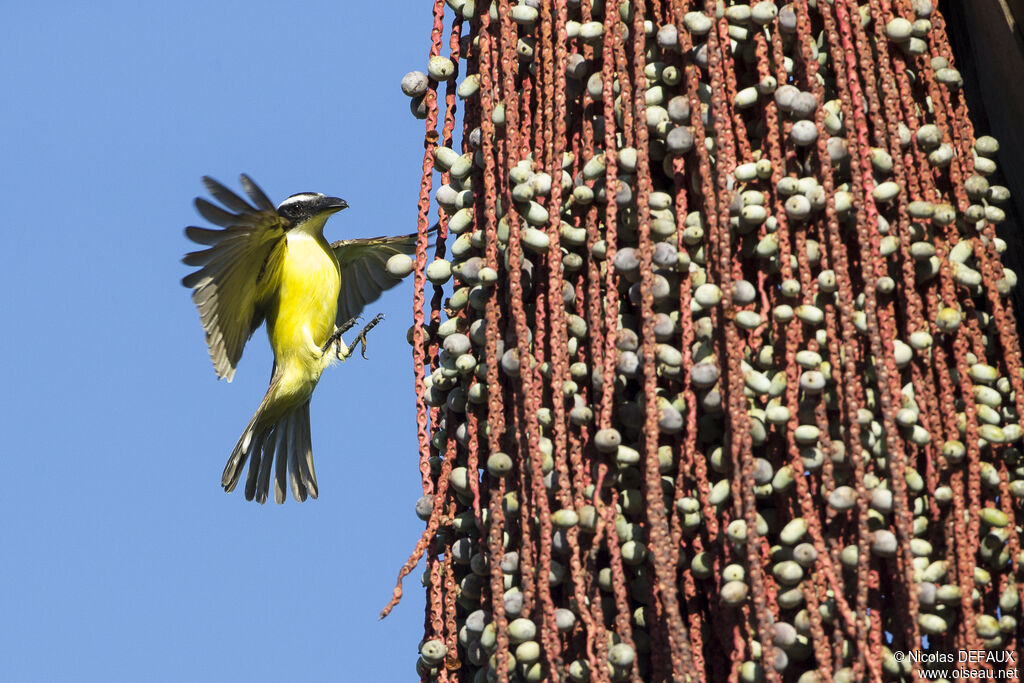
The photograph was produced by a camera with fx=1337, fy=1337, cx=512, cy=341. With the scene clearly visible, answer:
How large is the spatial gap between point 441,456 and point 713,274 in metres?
0.40

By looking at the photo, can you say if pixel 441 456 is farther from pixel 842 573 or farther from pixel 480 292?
pixel 842 573

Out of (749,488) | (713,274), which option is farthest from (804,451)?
(713,274)

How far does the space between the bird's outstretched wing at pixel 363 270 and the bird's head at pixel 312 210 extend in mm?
78

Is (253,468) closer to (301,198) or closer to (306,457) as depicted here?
(306,457)

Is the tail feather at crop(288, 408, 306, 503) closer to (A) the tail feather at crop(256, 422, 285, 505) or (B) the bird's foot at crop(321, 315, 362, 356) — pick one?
(A) the tail feather at crop(256, 422, 285, 505)

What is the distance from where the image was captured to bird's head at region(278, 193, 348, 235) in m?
2.87

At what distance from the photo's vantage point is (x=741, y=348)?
116 centimetres

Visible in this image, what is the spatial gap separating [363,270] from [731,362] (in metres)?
1.88

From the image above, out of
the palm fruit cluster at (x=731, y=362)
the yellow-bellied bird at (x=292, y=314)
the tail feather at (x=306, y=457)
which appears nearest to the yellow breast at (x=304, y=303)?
the yellow-bellied bird at (x=292, y=314)

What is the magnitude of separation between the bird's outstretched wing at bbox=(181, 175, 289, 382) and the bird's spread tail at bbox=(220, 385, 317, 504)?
268 mm

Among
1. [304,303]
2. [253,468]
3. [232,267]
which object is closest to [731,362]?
[232,267]

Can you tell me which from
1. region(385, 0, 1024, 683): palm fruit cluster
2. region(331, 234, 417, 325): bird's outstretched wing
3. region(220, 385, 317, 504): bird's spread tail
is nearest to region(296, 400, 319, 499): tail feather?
region(220, 385, 317, 504): bird's spread tail

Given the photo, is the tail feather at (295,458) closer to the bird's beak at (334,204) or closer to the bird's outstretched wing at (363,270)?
the bird's outstretched wing at (363,270)

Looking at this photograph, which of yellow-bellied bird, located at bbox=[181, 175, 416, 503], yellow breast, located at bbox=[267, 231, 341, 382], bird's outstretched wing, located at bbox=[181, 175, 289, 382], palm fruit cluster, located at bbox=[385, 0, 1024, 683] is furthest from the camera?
yellow breast, located at bbox=[267, 231, 341, 382]
